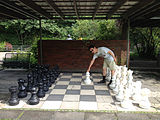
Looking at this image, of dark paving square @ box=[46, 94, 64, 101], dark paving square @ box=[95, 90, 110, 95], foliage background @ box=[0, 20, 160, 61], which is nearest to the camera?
dark paving square @ box=[46, 94, 64, 101]

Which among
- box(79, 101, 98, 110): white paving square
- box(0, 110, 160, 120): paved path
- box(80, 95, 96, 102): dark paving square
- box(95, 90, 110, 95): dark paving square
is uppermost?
box(95, 90, 110, 95): dark paving square

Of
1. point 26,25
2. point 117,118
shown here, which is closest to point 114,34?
point 117,118

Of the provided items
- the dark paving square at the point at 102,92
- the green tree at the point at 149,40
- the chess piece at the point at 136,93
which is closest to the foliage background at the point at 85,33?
the green tree at the point at 149,40

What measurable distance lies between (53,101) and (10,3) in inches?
122

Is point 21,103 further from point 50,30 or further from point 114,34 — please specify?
point 50,30

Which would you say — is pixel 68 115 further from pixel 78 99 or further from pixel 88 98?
pixel 88 98

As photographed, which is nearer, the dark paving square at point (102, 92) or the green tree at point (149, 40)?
the dark paving square at point (102, 92)

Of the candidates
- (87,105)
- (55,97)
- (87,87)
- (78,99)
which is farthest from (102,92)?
(55,97)

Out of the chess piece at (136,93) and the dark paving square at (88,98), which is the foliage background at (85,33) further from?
the chess piece at (136,93)

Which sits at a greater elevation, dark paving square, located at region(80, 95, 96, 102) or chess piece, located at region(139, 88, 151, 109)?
chess piece, located at region(139, 88, 151, 109)

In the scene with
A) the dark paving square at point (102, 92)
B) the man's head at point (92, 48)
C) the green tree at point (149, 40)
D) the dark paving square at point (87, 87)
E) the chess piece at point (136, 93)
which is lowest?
the dark paving square at point (102, 92)

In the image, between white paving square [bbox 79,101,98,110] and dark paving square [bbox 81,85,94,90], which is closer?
white paving square [bbox 79,101,98,110]

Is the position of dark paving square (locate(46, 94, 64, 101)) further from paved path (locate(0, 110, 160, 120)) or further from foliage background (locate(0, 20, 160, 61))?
foliage background (locate(0, 20, 160, 61))

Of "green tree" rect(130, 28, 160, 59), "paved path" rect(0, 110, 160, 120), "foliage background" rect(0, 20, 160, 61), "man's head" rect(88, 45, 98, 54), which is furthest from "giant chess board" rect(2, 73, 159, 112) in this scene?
"green tree" rect(130, 28, 160, 59)
